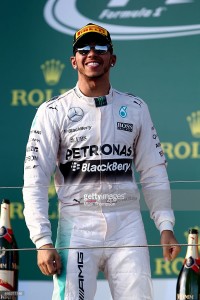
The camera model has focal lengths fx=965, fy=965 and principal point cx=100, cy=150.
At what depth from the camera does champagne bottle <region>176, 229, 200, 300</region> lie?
2.90 metres

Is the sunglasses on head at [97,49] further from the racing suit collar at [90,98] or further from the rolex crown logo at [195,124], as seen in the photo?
the rolex crown logo at [195,124]

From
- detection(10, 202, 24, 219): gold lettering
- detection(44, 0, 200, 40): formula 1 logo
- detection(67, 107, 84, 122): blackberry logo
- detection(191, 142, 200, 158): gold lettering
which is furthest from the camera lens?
detection(44, 0, 200, 40): formula 1 logo

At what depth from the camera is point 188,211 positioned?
2.93 m

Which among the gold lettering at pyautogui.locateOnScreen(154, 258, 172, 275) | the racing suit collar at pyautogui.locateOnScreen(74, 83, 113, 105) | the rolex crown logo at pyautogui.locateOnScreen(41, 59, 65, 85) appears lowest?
the gold lettering at pyautogui.locateOnScreen(154, 258, 172, 275)

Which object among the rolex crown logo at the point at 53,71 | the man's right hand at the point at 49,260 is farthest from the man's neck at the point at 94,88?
the rolex crown logo at the point at 53,71

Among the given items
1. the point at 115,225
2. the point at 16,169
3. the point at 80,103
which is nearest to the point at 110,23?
the point at 16,169

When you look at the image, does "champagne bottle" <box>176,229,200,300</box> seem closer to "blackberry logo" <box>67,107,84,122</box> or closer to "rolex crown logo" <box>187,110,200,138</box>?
"blackberry logo" <box>67,107,84,122</box>

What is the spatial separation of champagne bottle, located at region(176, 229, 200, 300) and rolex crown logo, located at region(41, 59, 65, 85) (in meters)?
1.80

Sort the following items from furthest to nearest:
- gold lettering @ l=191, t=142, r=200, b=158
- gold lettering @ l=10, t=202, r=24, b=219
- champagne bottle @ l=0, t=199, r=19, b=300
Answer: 1. gold lettering @ l=191, t=142, r=200, b=158
2. gold lettering @ l=10, t=202, r=24, b=219
3. champagne bottle @ l=0, t=199, r=19, b=300

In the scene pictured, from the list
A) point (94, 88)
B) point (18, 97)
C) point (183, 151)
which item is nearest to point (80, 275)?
point (94, 88)

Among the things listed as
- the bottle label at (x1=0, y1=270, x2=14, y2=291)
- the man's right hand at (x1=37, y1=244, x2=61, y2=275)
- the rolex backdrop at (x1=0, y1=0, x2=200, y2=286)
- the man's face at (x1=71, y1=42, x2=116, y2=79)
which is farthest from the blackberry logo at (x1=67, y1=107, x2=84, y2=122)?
the rolex backdrop at (x1=0, y1=0, x2=200, y2=286)

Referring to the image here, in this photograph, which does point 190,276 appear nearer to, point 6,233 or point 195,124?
point 6,233

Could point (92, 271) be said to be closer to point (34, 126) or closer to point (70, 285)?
point (70, 285)

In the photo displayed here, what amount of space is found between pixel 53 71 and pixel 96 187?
1623mm
